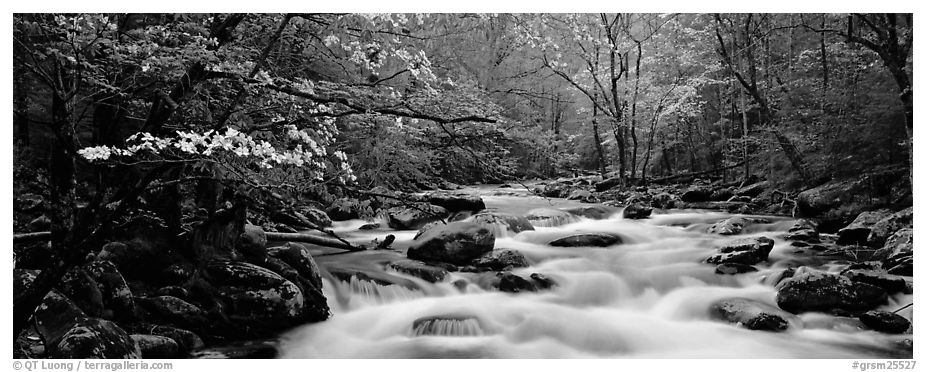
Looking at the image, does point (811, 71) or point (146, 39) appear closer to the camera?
point (146, 39)

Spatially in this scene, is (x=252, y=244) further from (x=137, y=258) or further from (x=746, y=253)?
(x=746, y=253)

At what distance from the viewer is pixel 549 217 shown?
8312 millimetres

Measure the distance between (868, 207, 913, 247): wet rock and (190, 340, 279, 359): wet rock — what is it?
648cm

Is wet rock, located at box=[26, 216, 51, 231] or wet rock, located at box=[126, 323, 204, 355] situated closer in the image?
wet rock, located at box=[126, 323, 204, 355]

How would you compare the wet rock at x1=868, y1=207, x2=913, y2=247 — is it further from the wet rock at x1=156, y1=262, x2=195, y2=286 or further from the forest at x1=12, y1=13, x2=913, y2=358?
the wet rock at x1=156, y1=262, x2=195, y2=286

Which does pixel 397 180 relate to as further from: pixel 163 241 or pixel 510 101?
pixel 163 241

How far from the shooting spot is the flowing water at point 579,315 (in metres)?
3.95

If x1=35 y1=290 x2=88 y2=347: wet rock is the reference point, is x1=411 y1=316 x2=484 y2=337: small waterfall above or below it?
below

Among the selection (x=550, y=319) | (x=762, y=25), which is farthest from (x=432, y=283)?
(x=762, y=25)

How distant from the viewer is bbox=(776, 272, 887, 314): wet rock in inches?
167

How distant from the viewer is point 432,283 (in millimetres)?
5160

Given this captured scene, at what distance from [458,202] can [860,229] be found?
5.45 metres

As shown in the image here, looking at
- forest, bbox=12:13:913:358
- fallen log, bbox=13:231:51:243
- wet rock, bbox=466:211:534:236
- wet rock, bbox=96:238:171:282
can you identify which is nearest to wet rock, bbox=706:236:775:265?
forest, bbox=12:13:913:358
